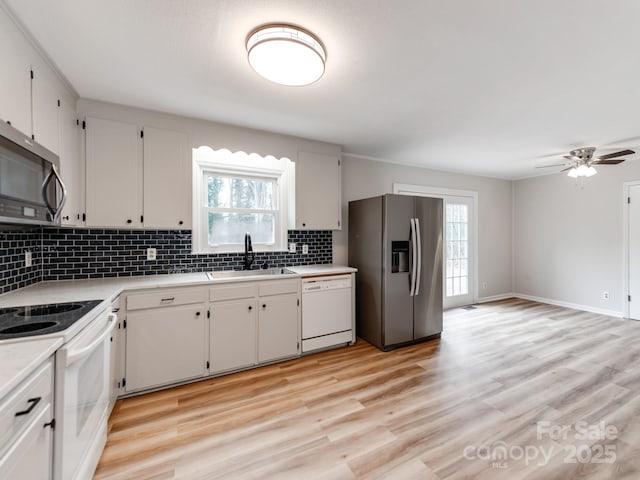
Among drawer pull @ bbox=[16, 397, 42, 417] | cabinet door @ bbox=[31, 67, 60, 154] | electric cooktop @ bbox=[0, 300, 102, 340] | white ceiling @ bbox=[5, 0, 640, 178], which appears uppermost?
white ceiling @ bbox=[5, 0, 640, 178]

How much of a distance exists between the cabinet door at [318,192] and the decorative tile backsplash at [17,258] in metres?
2.25

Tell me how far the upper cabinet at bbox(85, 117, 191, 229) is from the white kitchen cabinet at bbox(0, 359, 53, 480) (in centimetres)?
165

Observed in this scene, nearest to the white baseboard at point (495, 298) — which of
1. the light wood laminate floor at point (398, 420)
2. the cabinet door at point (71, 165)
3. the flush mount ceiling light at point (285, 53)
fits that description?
the light wood laminate floor at point (398, 420)

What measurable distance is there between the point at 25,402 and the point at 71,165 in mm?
1904

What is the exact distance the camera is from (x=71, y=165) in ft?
6.94

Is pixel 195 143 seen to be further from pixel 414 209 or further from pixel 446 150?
pixel 446 150

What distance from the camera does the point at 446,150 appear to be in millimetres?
3756

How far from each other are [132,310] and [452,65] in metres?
2.93

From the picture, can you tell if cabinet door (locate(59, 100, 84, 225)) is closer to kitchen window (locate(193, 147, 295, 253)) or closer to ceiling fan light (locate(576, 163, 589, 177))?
kitchen window (locate(193, 147, 295, 253))

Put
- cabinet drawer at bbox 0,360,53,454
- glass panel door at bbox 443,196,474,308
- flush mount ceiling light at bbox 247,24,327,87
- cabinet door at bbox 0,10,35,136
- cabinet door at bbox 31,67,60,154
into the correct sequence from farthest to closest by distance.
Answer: glass panel door at bbox 443,196,474,308 → cabinet door at bbox 31,67,60,154 → flush mount ceiling light at bbox 247,24,327,87 → cabinet door at bbox 0,10,35,136 → cabinet drawer at bbox 0,360,53,454

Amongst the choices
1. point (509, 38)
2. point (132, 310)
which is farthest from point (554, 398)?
point (132, 310)

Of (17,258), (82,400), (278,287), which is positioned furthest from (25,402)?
(278,287)

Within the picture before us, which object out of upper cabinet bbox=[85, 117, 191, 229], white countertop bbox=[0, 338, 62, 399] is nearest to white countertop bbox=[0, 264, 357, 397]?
white countertop bbox=[0, 338, 62, 399]

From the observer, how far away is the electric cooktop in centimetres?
114
